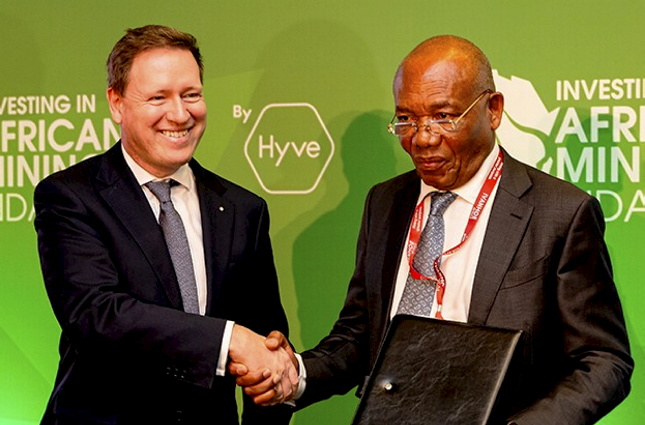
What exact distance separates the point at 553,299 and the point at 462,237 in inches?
11.8

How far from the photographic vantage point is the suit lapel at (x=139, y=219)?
3.09m

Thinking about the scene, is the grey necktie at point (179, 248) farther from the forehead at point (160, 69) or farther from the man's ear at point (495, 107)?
the man's ear at point (495, 107)

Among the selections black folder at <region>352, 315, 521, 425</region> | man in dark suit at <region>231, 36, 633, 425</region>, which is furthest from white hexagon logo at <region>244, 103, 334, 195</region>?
black folder at <region>352, 315, 521, 425</region>

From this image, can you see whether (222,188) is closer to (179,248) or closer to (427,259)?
(179,248)

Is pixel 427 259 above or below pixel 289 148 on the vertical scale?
below

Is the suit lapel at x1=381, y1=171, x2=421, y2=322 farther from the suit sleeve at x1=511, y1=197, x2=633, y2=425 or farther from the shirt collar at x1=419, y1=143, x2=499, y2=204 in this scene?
the suit sleeve at x1=511, y1=197, x2=633, y2=425

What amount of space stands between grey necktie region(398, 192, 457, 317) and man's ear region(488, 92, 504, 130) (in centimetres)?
23

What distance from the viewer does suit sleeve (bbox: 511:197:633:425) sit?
2783mm

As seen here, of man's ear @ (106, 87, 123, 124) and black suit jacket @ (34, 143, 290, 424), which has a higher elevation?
man's ear @ (106, 87, 123, 124)

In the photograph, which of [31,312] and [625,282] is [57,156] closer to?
[31,312]

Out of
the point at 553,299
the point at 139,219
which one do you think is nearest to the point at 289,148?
the point at 139,219

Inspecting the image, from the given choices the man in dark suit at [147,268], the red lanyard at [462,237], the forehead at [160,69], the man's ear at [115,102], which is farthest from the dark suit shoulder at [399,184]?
the man's ear at [115,102]

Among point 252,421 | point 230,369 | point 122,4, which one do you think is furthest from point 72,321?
point 122,4

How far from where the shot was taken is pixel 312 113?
3996 millimetres
